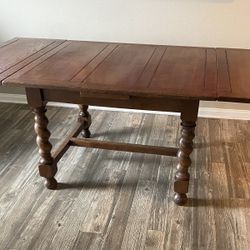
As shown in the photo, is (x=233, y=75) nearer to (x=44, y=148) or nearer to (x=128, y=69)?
(x=128, y=69)

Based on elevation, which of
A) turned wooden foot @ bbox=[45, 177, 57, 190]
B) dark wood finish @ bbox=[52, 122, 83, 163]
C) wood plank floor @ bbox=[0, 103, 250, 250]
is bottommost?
wood plank floor @ bbox=[0, 103, 250, 250]

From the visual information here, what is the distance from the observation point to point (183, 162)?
5.69 feet

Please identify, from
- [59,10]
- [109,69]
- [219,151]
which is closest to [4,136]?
[59,10]

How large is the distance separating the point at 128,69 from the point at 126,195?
2.38 ft

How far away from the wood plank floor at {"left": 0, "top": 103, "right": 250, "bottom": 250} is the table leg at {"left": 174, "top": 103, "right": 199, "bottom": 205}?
Result: 0.08m

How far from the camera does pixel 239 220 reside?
68.8 inches

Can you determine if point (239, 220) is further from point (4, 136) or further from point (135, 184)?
point (4, 136)

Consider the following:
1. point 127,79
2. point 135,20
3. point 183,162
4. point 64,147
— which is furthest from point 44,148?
point 135,20

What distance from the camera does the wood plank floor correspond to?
1646mm

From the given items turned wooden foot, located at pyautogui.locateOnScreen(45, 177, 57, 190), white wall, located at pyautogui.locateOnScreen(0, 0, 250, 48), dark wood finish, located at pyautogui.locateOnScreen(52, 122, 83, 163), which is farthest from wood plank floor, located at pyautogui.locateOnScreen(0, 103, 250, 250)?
white wall, located at pyautogui.locateOnScreen(0, 0, 250, 48)

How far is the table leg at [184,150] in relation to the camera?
156 centimetres

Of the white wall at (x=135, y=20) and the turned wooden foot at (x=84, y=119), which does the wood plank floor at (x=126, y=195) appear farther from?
the white wall at (x=135, y=20)

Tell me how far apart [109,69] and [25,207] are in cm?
89

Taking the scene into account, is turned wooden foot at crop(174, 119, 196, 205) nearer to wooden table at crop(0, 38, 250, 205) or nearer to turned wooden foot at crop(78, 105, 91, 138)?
wooden table at crop(0, 38, 250, 205)
